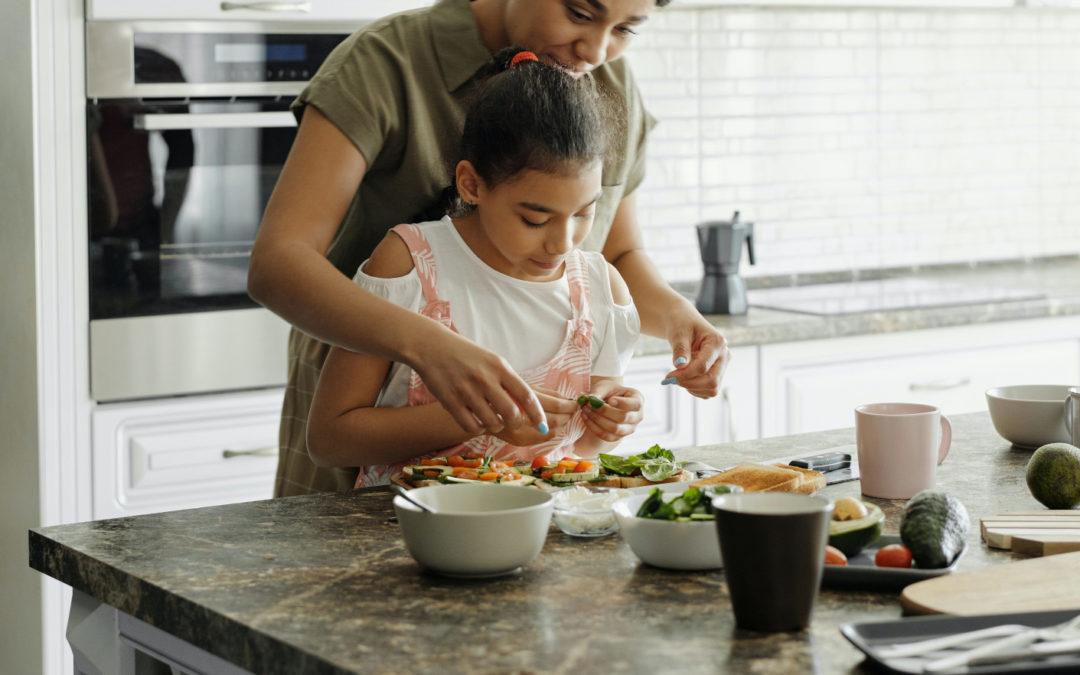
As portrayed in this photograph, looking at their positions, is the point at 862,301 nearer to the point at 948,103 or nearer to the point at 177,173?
the point at 948,103

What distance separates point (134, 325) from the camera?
2.95 m

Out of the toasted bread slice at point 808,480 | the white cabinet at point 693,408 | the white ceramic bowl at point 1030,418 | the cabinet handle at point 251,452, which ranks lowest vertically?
the cabinet handle at point 251,452

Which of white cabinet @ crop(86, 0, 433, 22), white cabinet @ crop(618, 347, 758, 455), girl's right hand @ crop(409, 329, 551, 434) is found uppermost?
white cabinet @ crop(86, 0, 433, 22)

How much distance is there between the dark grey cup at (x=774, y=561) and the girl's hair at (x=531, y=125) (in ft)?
2.43

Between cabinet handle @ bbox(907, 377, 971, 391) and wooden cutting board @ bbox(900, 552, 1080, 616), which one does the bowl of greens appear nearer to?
wooden cutting board @ bbox(900, 552, 1080, 616)

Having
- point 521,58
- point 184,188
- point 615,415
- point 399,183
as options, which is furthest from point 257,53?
point 615,415

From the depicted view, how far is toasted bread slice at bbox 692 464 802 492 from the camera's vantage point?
155cm

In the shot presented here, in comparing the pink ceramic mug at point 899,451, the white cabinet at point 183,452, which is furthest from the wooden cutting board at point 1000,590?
the white cabinet at point 183,452

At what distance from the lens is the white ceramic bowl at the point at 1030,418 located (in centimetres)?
Answer: 195

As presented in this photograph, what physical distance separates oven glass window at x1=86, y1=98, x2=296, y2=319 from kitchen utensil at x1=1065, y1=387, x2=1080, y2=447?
1803mm

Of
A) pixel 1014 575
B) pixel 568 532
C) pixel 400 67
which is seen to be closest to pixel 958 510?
pixel 1014 575

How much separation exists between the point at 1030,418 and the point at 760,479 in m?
0.58

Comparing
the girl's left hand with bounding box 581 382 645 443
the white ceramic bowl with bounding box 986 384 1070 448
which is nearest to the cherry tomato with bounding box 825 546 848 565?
the girl's left hand with bounding box 581 382 645 443

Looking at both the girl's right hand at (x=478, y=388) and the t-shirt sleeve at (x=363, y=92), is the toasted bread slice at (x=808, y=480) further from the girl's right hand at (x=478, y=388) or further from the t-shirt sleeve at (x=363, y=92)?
the t-shirt sleeve at (x=363, y=92)
